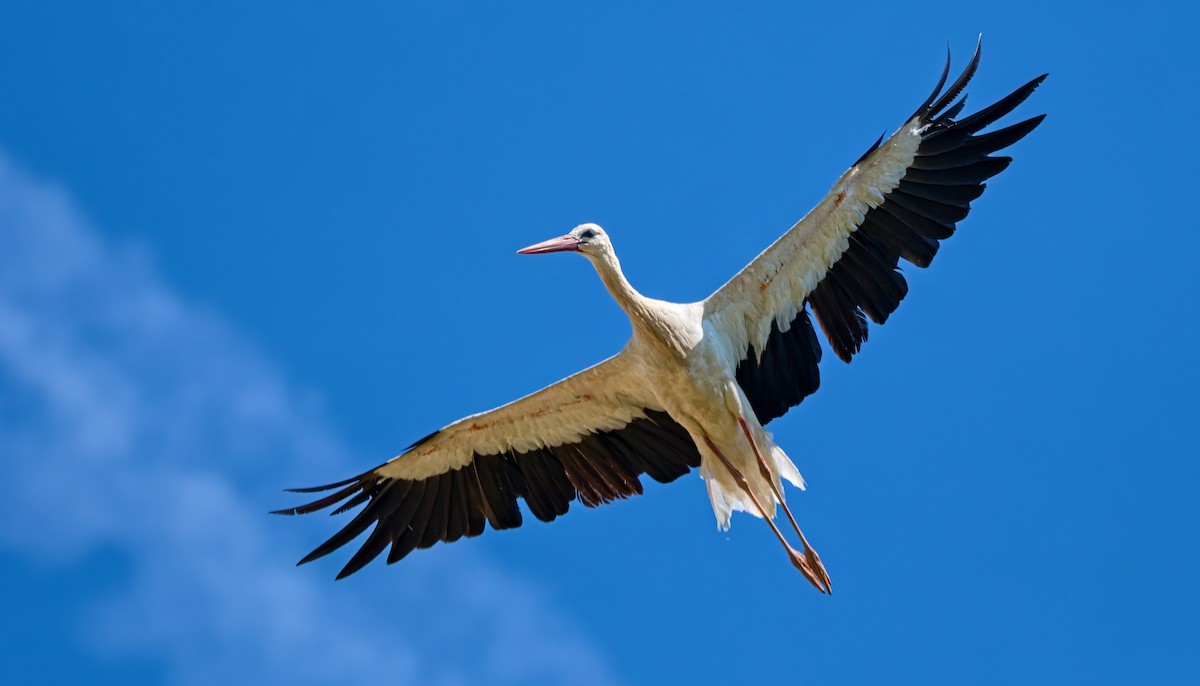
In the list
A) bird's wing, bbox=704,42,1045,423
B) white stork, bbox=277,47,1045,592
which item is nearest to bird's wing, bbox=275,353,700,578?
white stork, bbox=277,47,1045,592

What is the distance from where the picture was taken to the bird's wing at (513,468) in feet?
41.1

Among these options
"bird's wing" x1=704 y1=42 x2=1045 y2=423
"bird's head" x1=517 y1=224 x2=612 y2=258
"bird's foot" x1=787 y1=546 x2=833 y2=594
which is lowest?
"bird's foot" x1=787 y1=546 x2=833 y2=594

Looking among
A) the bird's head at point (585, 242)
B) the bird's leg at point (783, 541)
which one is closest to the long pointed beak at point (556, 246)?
the bird's head at point (585, 242)

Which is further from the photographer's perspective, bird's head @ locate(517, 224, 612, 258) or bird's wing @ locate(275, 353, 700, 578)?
bird's wing @ locate(275, 353, 700, 578)

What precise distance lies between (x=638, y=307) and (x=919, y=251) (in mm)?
1878

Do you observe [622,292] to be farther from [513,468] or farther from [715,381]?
[513,468]

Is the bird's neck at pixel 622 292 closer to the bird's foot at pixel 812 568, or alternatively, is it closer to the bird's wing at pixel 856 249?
the bird's wing at pixel 856 249

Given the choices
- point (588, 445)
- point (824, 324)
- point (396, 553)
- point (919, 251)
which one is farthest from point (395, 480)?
point (919, 251)

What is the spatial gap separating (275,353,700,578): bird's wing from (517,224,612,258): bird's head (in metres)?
1.13

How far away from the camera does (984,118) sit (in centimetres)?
1145

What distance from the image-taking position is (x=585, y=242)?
11820 millimetres

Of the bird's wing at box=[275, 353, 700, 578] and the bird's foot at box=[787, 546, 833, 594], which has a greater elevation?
the bird's wing at box=[275, 353, 700, 578]

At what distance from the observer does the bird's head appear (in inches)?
465

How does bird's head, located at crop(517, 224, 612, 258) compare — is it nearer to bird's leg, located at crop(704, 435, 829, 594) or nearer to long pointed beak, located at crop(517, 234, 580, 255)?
long pointed beak, located at crop(517, 234, 580, 255)
